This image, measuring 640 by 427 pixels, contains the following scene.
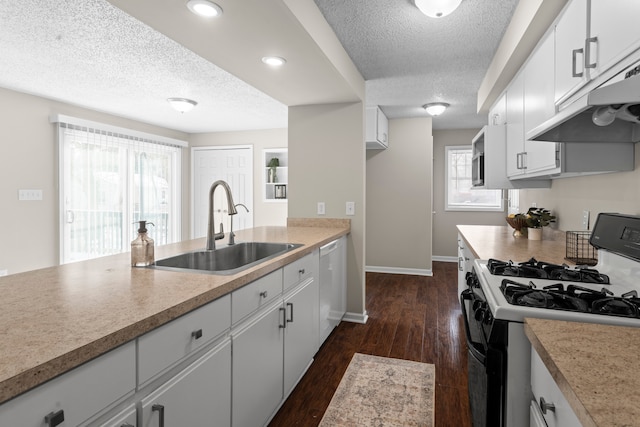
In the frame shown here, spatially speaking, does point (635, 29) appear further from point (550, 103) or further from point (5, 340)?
point (5, 340)

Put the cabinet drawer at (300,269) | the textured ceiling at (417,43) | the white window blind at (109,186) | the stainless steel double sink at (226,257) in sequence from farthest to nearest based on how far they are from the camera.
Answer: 1. the white window blind at (109,186)
2. the textured ceiling at (417,43)
3. the cabinet drawer at (300,269)
4. the stainless steel double sink at (226,257)

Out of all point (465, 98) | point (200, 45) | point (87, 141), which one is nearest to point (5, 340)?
point (200, 45)

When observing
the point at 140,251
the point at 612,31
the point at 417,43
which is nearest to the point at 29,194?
the point at 140,251

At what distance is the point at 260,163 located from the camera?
6.83 meters

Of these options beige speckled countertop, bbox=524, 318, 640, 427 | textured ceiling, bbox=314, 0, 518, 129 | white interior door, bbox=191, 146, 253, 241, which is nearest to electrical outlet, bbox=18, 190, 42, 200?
white interior door, bbox=191, 146, 253, 241

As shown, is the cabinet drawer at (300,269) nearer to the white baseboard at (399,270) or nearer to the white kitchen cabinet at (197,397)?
the white kitchen cabinet at (197,397)

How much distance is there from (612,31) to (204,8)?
1.68 metres

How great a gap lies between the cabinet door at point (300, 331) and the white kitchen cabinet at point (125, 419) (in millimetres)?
1073

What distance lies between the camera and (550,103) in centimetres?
195

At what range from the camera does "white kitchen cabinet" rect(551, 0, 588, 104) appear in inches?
60.7

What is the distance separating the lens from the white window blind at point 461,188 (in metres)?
6.53

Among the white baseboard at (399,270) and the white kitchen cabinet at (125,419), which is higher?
the white kitchen cabinet at (125,419)

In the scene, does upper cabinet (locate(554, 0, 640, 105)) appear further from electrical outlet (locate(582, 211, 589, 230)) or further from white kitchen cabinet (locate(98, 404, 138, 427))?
white kitchen cabinet (locate(98, 404, 138, 427))

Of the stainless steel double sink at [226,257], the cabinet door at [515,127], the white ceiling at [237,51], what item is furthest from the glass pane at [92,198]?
the cabinet door at [515,127]
